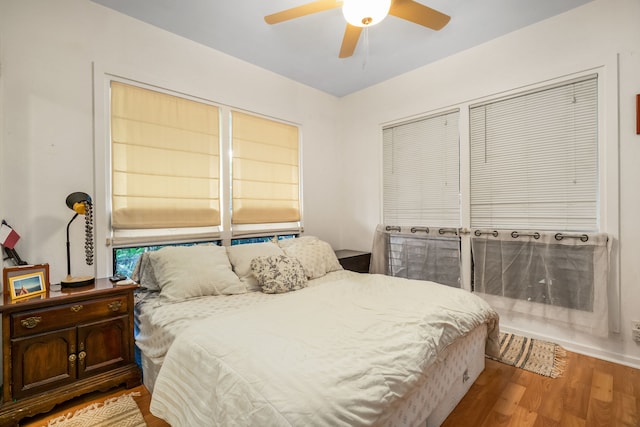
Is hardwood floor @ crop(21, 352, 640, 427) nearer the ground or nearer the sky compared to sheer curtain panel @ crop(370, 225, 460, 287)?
nearer the ground

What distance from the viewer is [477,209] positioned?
9.73 feet

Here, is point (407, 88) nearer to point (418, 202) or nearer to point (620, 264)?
point (418, 202)

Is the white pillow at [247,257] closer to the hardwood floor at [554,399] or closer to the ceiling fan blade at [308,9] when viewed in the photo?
the hardwood floor at [554,399]

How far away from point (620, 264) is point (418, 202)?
1.72m

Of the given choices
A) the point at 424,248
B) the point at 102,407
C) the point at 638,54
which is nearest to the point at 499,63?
the point at 638,54

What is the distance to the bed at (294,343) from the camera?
1006 mm

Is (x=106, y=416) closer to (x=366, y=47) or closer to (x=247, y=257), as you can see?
(x=247, y=257)

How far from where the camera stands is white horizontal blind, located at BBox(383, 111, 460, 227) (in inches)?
124

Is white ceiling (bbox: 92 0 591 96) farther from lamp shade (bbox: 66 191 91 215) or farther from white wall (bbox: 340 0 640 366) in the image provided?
lamp shade (bbox: 66 191 91 215)

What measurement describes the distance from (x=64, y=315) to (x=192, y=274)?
2.41 feet

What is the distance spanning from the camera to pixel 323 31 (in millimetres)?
2627

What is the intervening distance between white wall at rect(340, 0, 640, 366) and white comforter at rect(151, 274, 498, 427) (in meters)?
1.27

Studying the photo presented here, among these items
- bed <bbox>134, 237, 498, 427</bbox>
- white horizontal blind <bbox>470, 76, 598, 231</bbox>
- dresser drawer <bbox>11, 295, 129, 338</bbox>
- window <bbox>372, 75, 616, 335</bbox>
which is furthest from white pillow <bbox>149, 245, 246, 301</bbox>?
white horizontal blind <bbox>470, 76, 598, 231</bbox>

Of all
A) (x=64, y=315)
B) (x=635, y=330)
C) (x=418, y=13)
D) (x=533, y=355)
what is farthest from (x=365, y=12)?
(x=635, y=330)
